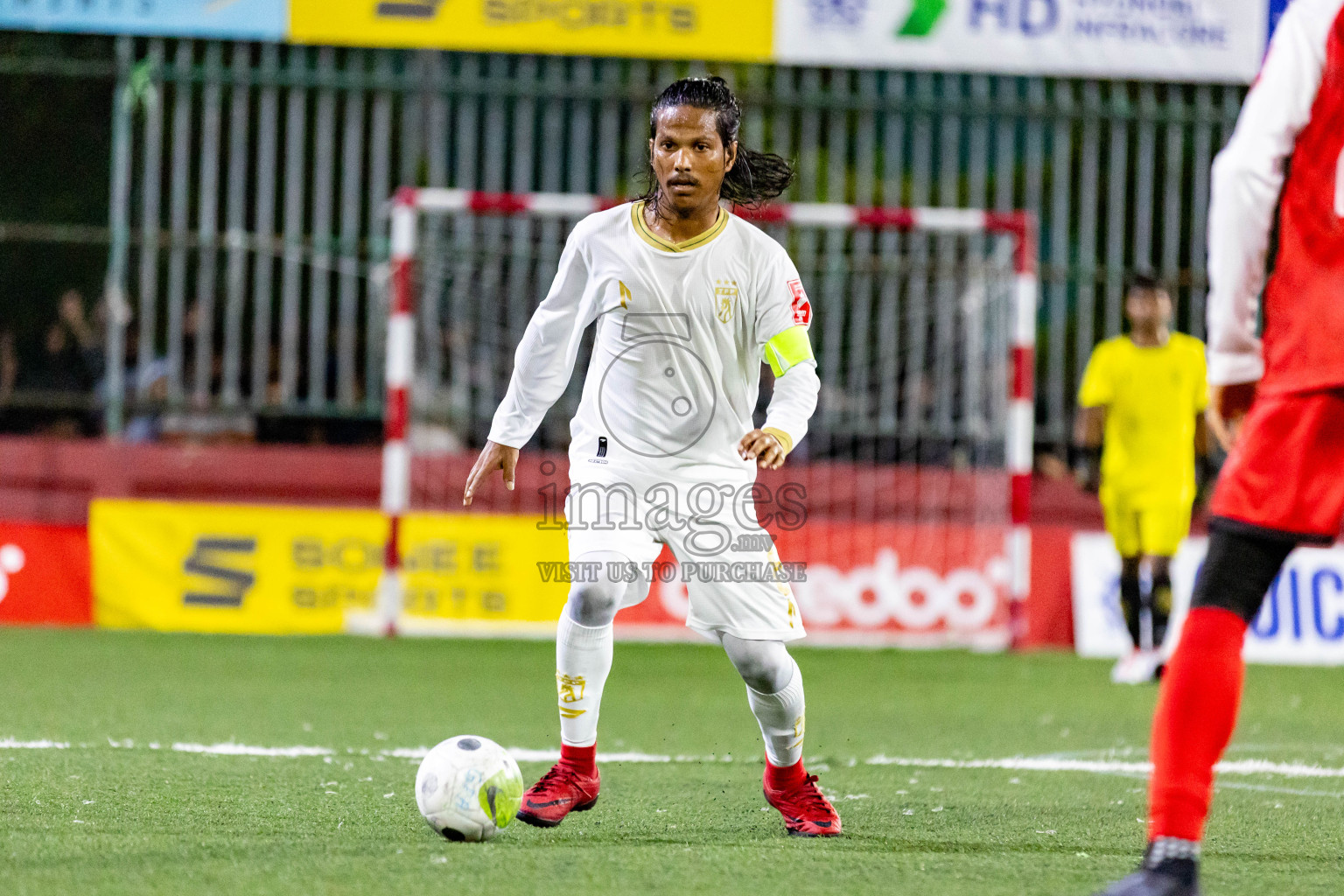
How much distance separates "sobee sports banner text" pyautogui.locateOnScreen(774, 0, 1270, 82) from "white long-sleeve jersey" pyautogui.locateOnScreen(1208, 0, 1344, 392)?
8200mm

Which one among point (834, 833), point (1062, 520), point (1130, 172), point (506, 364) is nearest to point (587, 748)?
point (834, 833)

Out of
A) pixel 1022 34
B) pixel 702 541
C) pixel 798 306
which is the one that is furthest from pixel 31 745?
pixel 1022 34

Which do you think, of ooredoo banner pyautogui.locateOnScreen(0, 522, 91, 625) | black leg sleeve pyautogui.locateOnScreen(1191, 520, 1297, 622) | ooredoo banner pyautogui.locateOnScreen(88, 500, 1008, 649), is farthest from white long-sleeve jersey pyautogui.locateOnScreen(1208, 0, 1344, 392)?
ooredoo banner pyautogui.locateOnScreen(0, 522, 91, 625)

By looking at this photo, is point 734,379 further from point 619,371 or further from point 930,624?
point 930,624

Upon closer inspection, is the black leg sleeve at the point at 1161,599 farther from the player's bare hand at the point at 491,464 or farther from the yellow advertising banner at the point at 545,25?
the player's bare hand at the point at 491,464

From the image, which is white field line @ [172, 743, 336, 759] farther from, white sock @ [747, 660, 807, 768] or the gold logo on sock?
white sock @ [747, 660, 807, 768]

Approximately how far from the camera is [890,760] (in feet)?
19.6

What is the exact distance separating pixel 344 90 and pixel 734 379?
8.63 m

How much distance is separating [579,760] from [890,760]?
5.73 ft

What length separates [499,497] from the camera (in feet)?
39.0

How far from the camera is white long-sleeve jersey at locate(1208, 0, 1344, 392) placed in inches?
123

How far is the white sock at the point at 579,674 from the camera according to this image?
4.58 m

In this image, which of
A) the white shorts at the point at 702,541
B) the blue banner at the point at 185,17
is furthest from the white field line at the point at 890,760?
the blue banner at the point at 185,17

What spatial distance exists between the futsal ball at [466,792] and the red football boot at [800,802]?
0.74 metres
